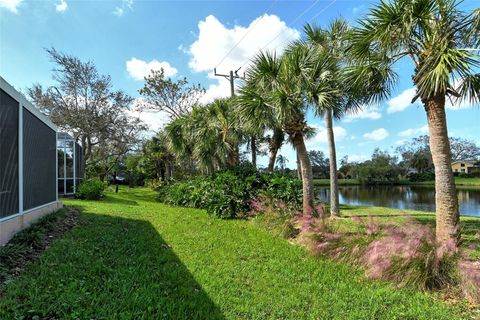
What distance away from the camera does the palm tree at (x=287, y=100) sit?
8242 millimetres

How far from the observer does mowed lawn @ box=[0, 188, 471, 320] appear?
322cm

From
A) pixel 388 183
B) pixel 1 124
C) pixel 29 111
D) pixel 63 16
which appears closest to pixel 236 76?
pixel 63 16

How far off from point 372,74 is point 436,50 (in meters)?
1.26

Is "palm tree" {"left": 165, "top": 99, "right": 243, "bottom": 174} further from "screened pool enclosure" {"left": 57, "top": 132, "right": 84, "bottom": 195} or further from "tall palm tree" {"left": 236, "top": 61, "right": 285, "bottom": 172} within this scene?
"screened pool enclosure" {"left": 57, "top": 132, "right": 84, "bottom": 195}

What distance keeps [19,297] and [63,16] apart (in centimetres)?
985

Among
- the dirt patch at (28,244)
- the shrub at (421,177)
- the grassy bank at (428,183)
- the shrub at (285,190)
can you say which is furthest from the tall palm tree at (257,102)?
the shrub at (421,177)

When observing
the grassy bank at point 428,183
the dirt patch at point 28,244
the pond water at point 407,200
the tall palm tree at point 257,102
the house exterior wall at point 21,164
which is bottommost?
the pond water at point 407,200

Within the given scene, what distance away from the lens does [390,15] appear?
215 inches

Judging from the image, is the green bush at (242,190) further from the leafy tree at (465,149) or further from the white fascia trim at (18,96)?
the leafy tree at (465,149)

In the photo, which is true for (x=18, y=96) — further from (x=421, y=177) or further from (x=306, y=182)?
(x=421, y=177)

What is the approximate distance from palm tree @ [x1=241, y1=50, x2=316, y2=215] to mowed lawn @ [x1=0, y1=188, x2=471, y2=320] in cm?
275

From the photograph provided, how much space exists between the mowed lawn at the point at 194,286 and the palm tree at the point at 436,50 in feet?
7.44

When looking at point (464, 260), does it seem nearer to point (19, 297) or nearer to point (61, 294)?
point (61, 294)

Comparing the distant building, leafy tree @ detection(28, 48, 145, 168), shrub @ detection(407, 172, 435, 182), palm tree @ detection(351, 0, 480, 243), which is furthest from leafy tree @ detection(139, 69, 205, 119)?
the distant building
